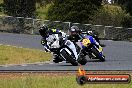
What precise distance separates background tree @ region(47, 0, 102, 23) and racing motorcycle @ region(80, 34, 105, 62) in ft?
69.2

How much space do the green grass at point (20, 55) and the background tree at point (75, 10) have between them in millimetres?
15934

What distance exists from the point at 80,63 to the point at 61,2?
2784 centimetres

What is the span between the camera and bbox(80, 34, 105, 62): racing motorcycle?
2120cm

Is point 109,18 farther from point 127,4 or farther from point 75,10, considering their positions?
point 75,10

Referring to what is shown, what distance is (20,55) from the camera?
85.9 ft

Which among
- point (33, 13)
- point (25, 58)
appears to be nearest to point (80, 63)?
point (25, 58)

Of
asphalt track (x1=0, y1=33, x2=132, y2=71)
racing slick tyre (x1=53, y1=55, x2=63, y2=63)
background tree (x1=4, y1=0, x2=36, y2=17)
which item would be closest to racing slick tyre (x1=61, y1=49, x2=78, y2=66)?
asphalt track (x1=0, y1=33, x2=132, y2=71)

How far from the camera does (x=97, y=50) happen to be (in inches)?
867

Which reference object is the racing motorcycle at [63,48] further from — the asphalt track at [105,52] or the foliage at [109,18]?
the foliage at [109,18]

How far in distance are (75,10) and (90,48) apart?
77.2 ft

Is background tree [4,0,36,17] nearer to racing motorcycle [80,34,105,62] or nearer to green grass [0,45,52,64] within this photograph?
green grass [0,45,52,64]

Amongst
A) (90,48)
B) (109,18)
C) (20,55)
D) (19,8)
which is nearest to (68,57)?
(90,48)

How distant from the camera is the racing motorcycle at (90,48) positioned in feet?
69.6

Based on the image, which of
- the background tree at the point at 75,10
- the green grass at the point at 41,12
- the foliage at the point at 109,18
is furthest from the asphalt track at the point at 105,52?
the green grass at the point at 41,12
